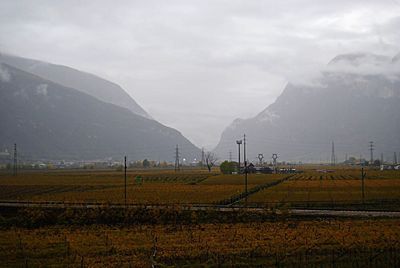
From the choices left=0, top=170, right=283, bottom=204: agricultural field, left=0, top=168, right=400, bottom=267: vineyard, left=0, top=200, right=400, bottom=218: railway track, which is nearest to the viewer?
left=0, top=168, right=400, bottom=267: vineyard

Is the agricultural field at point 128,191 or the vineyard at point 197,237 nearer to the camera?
the vineyard at point 197,237

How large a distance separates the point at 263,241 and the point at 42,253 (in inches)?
457

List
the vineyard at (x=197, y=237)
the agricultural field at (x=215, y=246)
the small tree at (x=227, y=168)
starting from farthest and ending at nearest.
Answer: the small tree at (x=227, y=168)
the vineyard at (x=197, y=237)
the agricultural field at (x=215, y=246)

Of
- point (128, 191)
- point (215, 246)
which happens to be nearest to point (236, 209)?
point (215, 246)

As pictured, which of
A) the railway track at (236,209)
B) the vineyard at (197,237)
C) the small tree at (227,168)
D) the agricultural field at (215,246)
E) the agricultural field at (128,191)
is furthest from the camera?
the small tree at (227,168)

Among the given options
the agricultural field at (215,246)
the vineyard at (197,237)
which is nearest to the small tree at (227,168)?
the vineyard at (197,237)

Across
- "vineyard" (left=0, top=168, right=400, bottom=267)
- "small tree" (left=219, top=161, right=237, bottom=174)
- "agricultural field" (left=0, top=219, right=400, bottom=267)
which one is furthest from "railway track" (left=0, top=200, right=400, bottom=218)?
"small tree" (left=219, top=161, right=237, bottom=174)

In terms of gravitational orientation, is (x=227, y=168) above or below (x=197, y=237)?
above

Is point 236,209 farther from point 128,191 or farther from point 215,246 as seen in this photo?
point 128,191

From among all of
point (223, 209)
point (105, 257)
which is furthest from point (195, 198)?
point (105, 257)

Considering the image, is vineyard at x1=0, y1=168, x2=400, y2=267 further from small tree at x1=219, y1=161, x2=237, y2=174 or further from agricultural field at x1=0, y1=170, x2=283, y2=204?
small tree at x1=219, y1=161, x2=237, y2=174

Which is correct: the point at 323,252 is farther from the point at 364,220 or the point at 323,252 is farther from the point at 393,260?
the point at 364,220

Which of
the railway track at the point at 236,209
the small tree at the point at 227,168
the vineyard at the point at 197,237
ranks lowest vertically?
the vineyard at the point at 197,237

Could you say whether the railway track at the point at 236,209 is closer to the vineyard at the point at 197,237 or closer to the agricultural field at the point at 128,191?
the vineyard at the point at 197,237
